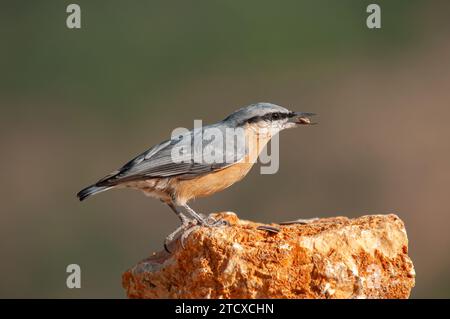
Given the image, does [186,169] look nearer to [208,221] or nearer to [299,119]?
[208,221]

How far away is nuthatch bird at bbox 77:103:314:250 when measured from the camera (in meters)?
6.63

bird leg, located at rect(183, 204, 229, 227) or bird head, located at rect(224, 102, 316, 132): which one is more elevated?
bird head, located at rect(224, 102, 316, 132)

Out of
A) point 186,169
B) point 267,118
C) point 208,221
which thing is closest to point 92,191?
point 186,169

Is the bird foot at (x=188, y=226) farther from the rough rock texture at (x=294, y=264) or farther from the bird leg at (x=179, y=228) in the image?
the rough rock texture at (x=294, y=264)

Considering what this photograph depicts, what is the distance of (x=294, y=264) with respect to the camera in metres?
5.10

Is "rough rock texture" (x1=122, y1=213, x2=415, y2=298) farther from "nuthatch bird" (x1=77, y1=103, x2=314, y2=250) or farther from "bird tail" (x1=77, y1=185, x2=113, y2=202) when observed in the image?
"bird tail" (x1=77, y1=185, x2=113, y2=202)

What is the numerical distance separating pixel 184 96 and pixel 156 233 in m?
3.62

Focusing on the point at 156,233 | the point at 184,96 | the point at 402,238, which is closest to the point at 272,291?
the point at 402,238

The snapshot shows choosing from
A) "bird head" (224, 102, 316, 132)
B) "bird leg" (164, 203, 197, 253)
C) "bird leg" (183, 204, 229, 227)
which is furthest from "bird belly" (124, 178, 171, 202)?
"bird head" (224, 102, 316, 132)

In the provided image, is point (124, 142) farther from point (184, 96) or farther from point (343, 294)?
point (343, 294)

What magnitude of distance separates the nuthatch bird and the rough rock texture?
1093 millimetres

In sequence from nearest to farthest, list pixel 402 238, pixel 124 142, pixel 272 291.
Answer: pixel 272 291 < pixel 402 238 < pixel 124 142

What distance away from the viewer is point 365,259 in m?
5.19

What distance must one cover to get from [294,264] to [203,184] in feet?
5.94
